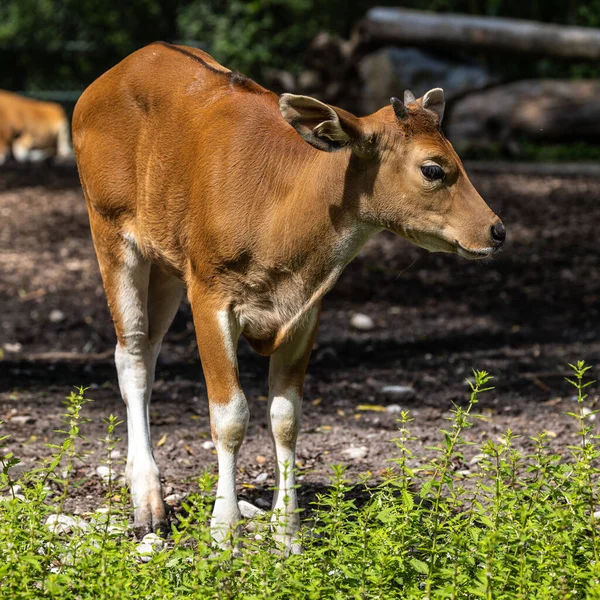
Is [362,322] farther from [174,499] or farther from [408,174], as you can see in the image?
[408,174]

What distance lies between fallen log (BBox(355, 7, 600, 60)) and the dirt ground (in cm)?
360

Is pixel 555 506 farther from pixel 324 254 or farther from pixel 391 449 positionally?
pixel 391 449

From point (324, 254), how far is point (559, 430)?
2273mm

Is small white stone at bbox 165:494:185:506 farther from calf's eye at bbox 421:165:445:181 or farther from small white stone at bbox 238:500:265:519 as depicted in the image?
calf's eye at bbox 421:165:445:181

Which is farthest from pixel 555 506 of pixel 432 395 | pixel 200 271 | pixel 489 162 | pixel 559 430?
pixel 489 162

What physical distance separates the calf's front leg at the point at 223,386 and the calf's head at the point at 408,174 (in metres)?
0.74

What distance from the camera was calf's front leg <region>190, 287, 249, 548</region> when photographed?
437cm

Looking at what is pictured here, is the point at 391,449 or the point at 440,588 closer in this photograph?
the point at 440,588

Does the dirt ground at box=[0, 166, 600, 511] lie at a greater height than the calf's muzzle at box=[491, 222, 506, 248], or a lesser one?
lesser

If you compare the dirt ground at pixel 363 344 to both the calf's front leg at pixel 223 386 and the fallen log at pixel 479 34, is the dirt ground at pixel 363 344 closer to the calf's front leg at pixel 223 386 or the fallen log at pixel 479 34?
the calf's front leg at pixel 223 386

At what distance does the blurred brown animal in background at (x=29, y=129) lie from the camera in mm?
15375

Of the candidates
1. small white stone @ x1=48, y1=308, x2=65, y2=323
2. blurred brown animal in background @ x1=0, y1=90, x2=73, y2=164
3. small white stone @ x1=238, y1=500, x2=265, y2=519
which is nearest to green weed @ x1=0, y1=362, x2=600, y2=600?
small white stone @ x1=238, y1=500, x2=265, y2=519

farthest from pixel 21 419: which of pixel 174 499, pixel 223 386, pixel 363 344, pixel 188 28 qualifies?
pixel 188 28

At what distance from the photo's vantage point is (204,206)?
447cm
